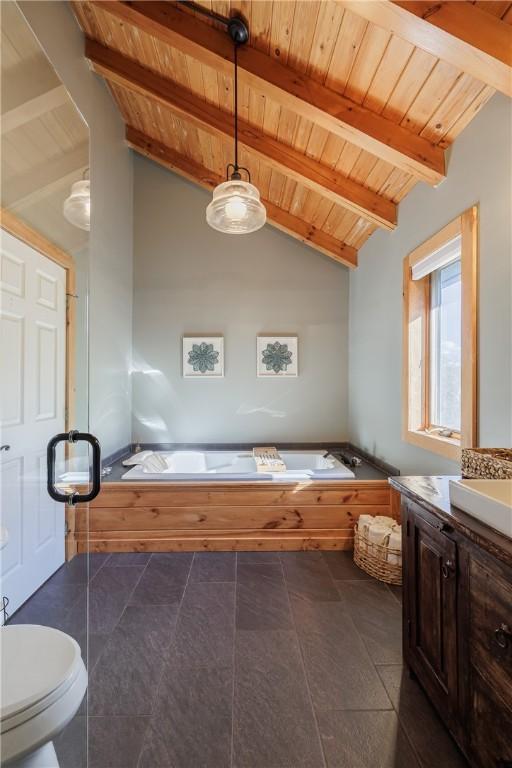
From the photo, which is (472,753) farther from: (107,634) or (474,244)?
(474,244)

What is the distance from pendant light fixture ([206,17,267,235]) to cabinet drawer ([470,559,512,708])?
211 cm

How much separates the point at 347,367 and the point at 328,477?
1.61 metres

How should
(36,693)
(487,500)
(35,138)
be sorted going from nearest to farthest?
(36,693) < (487,500) < (35,138)

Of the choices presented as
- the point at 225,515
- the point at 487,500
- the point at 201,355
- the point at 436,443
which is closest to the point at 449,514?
the point at 487,500

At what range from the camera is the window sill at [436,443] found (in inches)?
76.7

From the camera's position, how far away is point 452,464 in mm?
1992

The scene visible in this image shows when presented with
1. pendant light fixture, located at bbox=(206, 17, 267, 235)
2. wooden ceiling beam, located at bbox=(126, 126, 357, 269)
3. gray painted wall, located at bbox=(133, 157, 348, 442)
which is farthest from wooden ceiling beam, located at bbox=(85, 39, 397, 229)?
gray painted wall, located at bbox=(133, 157, 348, 442)

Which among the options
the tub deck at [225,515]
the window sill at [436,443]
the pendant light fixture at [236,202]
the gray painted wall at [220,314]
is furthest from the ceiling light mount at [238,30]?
the tub deck at [225,515]

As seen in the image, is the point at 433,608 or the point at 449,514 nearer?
the point at 449,514

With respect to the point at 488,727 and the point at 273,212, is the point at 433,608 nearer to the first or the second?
the point at 488,727

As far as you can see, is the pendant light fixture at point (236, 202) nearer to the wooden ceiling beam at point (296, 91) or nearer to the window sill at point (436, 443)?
the wooden ceiling beam at point (296, 91)

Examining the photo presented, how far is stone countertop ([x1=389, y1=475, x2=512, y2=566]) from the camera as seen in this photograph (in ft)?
3.00

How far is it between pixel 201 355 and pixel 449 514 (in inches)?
120

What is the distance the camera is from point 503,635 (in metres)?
0.91
